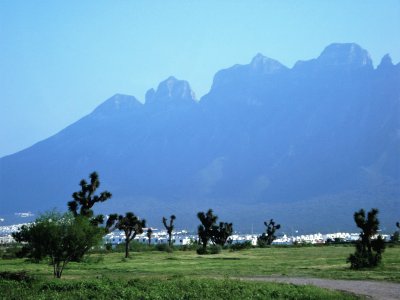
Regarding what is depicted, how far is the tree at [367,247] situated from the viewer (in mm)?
67750

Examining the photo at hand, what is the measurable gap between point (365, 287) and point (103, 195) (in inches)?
1792

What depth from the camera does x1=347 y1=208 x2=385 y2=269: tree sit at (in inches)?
2667

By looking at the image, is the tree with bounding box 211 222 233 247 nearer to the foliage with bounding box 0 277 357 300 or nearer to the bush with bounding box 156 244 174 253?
the bush with bounding box 156 244 174 253

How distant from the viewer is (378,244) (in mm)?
76438

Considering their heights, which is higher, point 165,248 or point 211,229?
point 211,229

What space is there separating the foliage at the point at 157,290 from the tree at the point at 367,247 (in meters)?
25.9

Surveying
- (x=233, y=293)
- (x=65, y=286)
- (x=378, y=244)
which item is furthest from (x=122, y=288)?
(x=378, y=244)

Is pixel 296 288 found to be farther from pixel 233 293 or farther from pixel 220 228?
pixel 220 228

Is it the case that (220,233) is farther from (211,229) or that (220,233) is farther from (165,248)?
(165,248)

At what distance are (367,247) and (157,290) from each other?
1816 inches

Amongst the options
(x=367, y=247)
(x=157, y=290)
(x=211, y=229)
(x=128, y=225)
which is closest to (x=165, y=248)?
(x=128, y=225)

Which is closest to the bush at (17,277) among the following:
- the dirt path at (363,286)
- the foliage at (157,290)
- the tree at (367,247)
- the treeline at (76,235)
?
the foliage at (157,290)

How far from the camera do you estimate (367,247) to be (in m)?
80.0

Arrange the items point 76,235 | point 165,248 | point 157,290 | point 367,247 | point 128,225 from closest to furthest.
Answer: point 157,290
point 76,235
point 367,247
point 128,225
point 165,248
